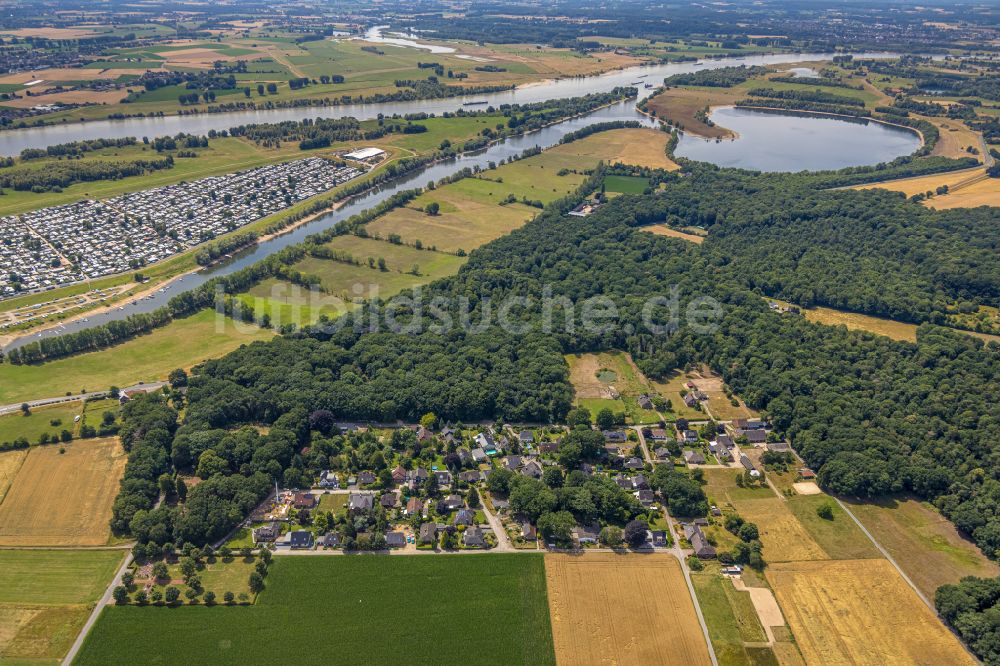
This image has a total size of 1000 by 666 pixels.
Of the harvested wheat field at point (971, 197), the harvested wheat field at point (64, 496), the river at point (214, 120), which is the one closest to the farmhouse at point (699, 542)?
the harvested wheat field at point (64, 496)

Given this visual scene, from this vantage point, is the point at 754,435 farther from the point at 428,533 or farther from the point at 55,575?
the point at 55,575

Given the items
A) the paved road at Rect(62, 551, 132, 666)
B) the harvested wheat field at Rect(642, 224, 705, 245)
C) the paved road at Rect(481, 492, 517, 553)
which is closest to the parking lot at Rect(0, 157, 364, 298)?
the paved road at Rect(62, 551, 132, 666)

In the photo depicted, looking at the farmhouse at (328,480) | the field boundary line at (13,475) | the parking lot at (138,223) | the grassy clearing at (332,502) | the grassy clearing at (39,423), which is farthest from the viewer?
the parking lot at (138,223)

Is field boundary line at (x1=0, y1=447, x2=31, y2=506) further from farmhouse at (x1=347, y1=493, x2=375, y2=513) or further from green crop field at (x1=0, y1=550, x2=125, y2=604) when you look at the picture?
farmhouse at (x1=347, y1=493, x2=375, y2=513)

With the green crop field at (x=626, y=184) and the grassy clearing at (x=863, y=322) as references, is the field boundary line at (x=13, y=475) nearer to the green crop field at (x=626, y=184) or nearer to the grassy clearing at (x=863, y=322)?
the grassy clearing at (x=863, y=322)

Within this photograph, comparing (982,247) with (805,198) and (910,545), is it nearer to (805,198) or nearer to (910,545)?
(805,198)

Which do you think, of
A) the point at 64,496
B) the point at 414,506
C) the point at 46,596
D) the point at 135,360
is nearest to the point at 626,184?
the point at 135,360
